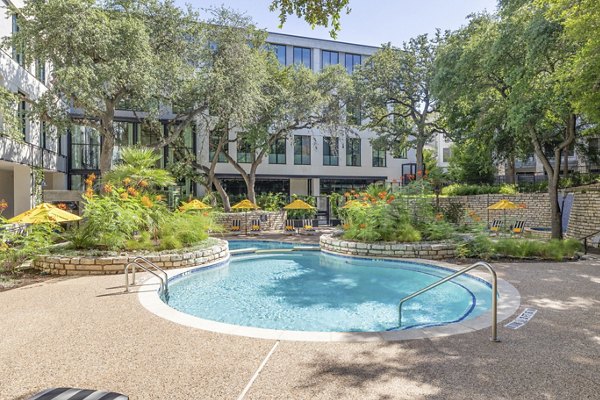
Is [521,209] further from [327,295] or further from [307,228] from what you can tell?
[327,295]

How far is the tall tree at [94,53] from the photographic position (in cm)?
1295

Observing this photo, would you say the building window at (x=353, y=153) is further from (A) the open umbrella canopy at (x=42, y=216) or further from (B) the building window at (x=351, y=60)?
(A) the open umbrella canopy at (x=42, y=216)

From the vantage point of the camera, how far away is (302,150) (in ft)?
104

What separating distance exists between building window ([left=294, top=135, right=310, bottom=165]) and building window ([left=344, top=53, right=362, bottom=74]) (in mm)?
7545

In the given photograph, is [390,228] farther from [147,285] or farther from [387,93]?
[387,93]

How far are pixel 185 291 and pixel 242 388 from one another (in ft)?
18.4

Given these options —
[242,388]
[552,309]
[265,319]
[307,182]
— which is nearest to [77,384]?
[242,388]

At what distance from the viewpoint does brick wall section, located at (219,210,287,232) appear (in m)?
20.6

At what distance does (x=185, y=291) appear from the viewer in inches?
346

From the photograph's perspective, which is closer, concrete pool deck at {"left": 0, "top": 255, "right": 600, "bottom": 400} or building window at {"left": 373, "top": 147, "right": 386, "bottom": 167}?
concrete pool deck at {"left": 0, "top": 255, "right": 600, "bottom": 400}

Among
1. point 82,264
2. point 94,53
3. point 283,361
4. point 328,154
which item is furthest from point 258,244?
point 328,154

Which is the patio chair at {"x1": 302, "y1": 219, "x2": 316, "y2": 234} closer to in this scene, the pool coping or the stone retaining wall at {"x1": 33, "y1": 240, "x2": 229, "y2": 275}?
the stone retaining wall at {"x1": 33, "y1": 240, "x2": 229, "y2": 275}

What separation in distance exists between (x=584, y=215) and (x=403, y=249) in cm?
966

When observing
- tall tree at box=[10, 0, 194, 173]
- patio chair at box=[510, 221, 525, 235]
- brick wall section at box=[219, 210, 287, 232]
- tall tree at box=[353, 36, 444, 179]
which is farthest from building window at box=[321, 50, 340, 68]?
patio chair at box=[510, 221, 525, 235]
